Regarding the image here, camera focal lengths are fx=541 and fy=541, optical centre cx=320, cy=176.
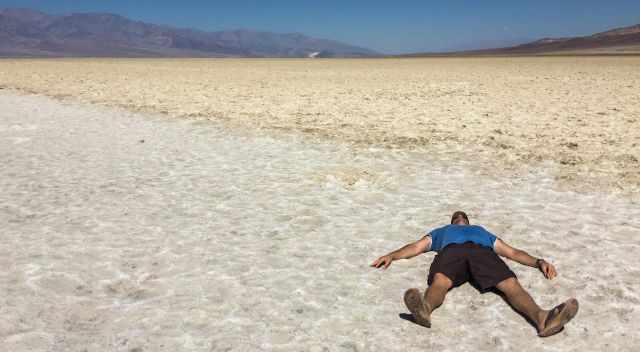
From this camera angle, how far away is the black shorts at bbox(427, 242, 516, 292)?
434 centimetres

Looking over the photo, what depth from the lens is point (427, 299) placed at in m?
4.20

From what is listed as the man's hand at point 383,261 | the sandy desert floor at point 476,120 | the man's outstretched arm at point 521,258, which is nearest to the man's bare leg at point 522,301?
the man's outstretched arm at point 521,258

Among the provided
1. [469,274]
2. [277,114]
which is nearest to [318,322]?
[469,274]

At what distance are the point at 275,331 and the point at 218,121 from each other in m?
11.8

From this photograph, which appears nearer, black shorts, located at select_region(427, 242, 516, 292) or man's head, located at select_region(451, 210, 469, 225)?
black shorts, located at select_region(427, 242, 516, 292)

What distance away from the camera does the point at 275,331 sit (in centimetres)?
405

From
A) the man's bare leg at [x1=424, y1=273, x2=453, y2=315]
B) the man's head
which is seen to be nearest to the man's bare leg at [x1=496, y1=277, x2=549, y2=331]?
the man's bare leg at [x1=424, y1=273, x2=453, y2=315]

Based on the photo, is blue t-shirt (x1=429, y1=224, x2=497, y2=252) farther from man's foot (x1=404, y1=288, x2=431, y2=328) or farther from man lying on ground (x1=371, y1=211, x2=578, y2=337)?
man's foot (x1=404, y1=288, x2=431, y2=328)

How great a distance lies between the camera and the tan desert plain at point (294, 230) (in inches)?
161

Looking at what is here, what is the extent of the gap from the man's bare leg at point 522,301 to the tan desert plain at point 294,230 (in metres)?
0.12

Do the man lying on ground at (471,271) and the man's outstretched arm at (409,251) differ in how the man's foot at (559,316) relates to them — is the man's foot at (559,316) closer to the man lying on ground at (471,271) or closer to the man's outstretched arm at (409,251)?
the man lying on ground at (471,271)

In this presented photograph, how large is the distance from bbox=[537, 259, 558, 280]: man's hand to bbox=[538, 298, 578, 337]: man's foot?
3.14 feet

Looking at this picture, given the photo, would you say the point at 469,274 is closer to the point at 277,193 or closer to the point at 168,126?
the point at 277,193

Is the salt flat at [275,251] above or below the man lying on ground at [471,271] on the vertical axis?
below
